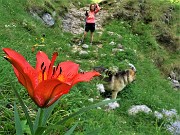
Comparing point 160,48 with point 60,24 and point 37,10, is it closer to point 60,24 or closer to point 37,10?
point 60,24

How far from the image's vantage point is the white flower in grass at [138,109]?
252 inches

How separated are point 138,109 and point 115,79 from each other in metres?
0.83

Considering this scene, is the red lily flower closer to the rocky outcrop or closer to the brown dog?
the brown dog

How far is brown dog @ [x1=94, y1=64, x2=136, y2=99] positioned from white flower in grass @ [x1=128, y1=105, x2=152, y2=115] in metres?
0.48

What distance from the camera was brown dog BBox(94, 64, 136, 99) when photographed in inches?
271

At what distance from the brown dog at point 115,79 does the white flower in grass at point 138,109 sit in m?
0.48

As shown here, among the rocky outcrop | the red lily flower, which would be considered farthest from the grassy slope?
the red lily flower

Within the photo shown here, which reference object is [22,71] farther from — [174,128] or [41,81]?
[174,128]

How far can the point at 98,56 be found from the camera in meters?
8.39

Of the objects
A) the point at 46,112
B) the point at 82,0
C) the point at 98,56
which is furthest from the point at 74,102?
the point at 82,0

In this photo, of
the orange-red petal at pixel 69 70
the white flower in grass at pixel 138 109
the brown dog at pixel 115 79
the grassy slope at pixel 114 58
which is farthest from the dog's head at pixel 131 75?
the orange-red petal at pixel 69 70

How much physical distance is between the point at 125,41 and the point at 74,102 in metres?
6.55

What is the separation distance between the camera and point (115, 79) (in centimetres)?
705

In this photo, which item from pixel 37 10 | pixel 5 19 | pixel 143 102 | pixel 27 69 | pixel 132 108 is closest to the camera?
pixel 27 69
